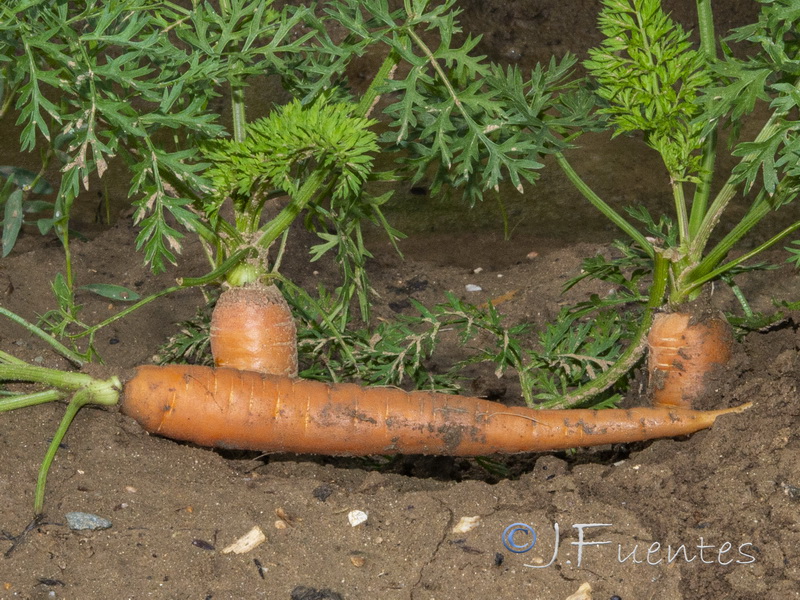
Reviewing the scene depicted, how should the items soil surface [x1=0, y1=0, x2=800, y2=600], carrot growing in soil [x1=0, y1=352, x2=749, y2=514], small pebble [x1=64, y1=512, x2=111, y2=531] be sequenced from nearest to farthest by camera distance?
soil surface [x1=0, y1=0, x2=800, y2=600] → small pebble [x1=64, y1=512, x2=111, y2=531] → carrot growing in soil [x1=0, y1=352, x2=749, y2=514]

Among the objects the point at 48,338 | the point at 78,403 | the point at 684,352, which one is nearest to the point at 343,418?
the point at 78,403

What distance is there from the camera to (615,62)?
1.99 meters

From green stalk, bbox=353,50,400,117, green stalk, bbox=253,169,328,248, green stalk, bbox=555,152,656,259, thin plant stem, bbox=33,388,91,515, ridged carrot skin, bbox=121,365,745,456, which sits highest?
green stalk, bbox=353,50,400,117

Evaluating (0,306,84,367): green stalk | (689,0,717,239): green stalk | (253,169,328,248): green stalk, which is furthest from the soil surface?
(253,169,328,248): green stalk

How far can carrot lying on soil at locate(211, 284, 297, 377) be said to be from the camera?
2.25 meters

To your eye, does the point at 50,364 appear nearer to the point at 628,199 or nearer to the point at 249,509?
the point at 249,509

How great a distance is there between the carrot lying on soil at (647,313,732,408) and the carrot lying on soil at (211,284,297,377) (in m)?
0.91

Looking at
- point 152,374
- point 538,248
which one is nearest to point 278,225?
point 152,374

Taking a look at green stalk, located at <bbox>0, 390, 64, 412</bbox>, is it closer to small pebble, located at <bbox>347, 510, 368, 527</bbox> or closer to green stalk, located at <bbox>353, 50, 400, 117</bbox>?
small pebble, located at <bbox>347, 510, 368, 527</bbox>

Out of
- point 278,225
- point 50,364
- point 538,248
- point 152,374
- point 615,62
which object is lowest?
point 538,248

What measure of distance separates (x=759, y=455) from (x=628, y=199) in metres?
2.02

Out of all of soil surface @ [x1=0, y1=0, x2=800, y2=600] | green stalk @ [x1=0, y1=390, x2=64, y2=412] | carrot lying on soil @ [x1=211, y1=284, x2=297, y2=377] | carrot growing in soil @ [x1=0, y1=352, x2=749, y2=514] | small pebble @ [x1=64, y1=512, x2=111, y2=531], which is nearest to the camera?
soil surface @ [x1=0, y1=0, x2=800, y2=600]

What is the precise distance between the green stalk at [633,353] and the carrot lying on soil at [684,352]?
0.02m

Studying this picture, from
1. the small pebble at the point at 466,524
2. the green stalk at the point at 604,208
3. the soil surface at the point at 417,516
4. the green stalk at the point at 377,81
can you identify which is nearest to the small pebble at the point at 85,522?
the soil surface at the point at 417,516
